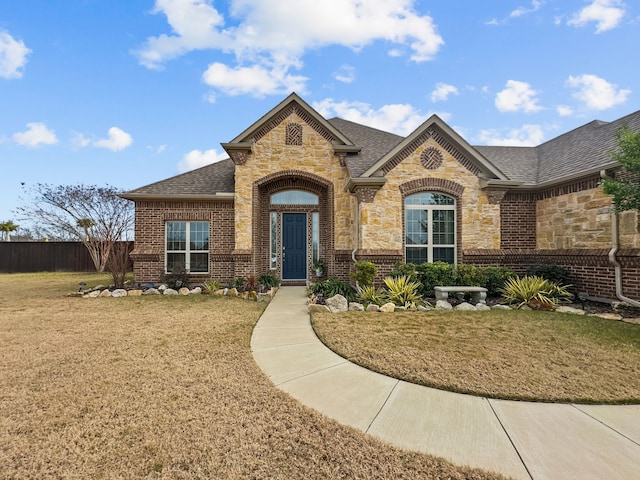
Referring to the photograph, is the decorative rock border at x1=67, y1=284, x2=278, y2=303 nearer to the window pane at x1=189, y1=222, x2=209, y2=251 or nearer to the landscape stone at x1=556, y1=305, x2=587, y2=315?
the window pane at x1=189, y1=222, x2=209, y2=251

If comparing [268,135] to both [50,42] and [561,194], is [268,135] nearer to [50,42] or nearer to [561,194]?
[50,42]

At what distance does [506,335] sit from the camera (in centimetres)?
528

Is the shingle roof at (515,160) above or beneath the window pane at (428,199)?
above

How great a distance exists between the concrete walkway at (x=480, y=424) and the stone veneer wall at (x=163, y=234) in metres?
7.58

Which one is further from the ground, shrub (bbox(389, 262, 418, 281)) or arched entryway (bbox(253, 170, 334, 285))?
arched entryway (bbox(253, 170, 334, 285))

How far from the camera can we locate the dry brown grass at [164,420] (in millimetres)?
2141

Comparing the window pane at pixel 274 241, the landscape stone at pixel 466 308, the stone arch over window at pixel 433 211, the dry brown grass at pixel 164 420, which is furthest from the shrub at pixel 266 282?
the landscape stone at pixel 466 308

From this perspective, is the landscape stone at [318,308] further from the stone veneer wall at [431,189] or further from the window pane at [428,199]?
the window pane at [428,199]

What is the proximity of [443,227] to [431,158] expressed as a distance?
2.21 metres

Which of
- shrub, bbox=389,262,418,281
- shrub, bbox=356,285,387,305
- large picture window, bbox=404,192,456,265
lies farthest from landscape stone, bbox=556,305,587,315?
shrub, bbox=356,285,387,305

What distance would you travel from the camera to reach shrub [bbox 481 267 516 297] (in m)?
8.58

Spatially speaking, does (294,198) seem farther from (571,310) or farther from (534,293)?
(571,310)

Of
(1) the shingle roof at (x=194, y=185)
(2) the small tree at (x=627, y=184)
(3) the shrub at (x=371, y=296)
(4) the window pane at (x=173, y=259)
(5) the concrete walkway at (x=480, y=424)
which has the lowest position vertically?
(5) the concrete walkway at (x=480, y=424)

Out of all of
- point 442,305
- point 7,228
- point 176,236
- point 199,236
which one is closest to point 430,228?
point 442,305
